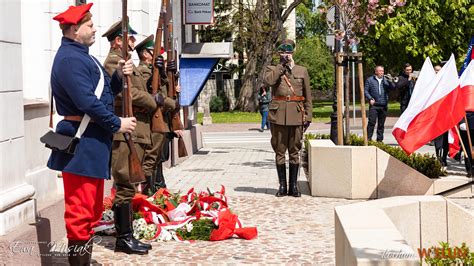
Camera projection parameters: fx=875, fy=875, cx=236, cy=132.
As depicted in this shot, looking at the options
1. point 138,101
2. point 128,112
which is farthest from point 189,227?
point 128,112

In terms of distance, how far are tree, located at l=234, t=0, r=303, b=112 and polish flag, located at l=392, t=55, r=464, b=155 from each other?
121 ft

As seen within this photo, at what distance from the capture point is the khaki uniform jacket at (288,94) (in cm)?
1135

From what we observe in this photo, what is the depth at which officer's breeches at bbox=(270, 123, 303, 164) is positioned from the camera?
11.6 m

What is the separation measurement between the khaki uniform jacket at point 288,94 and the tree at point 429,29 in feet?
86.6

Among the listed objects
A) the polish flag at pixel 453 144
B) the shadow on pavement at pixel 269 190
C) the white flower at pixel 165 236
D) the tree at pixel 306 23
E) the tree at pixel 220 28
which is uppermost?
the tree at pixel 306 23

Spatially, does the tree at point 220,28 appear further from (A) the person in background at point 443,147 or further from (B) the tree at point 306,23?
(A) the person in background at point 443,147

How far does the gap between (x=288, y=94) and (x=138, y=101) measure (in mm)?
3659

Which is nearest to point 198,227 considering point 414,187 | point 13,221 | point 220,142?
point 13,221

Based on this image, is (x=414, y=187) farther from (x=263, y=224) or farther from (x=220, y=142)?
(x=220, y=142)

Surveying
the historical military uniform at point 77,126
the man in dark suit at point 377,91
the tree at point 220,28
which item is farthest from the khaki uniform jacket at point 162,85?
the tree at point 220,28

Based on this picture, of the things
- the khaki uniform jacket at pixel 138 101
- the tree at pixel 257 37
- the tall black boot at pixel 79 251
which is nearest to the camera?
the tall black boot at pixel 79 251

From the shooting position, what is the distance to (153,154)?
10523mm

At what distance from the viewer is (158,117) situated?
895cm

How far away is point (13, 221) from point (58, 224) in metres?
1.20
